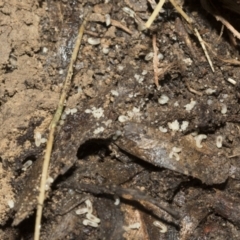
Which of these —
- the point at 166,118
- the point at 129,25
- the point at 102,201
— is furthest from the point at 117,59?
the point at 102,201

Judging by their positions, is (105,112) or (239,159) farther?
(239,159)

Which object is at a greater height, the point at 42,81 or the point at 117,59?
the point at 117,59

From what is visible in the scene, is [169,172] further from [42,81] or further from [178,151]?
[42,81]

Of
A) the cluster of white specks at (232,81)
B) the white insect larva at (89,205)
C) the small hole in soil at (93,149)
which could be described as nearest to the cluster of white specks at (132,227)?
the white insect larva at (89,205)

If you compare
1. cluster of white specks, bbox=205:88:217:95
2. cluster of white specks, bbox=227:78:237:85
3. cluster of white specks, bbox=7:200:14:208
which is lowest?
cluster of white specks, bbox=7:200:14:208

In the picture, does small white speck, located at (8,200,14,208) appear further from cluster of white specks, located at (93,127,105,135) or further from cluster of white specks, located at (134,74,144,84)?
cluster of white specks, located at (134,74,144,84)

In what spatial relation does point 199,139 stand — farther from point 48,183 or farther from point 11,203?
point 11,203

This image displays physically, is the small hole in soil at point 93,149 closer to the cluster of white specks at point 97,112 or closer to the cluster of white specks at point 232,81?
the cluster of white specks at point 97,112

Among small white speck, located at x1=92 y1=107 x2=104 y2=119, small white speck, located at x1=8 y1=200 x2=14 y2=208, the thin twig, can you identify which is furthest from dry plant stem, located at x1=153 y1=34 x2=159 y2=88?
small white speck, located at x1=8 y1=200 x2=14 y2=208
